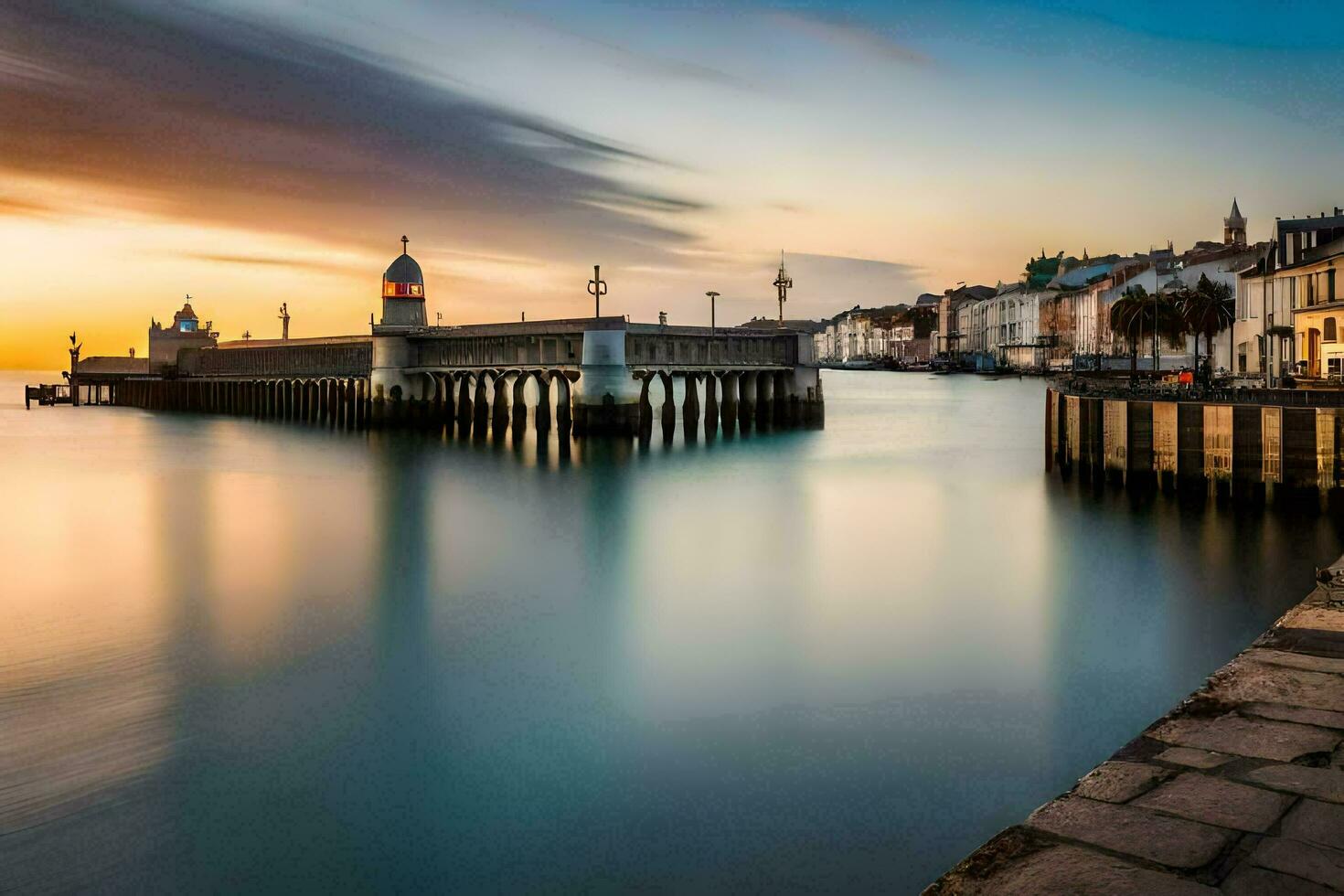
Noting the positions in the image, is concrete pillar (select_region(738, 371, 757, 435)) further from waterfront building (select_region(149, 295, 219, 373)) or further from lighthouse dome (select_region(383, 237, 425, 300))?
waterfront building (select_region(149, 295, 219, 373))

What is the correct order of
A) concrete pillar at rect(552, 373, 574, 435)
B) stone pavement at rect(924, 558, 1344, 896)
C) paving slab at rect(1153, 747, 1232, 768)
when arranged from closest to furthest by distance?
stone pavement at rect(924, 558, 1344, 896) → paving slab at rect(1153, 747, 1232, 768) → concrete pillar at rect(552, 373, 574, 435)

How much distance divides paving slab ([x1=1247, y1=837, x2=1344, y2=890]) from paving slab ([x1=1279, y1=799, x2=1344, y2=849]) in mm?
97

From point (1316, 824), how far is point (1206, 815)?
65 cm

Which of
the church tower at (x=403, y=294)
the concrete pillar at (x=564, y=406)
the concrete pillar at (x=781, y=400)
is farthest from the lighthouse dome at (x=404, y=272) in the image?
the concrete pillar at (x=781, y=400)

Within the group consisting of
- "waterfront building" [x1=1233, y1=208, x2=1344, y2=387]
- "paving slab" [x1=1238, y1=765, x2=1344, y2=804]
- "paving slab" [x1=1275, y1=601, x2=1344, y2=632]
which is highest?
"waterfront building" [x1=1233, y1=208, x2=1344, y2=387]

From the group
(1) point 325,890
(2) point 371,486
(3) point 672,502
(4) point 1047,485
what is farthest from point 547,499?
(1) point 325,890

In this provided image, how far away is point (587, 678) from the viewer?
15.5m

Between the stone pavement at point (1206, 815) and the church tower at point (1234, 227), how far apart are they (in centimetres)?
18332

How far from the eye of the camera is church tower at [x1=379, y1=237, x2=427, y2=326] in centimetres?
9319

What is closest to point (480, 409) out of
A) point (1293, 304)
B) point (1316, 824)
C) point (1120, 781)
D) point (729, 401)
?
point (729, 401)

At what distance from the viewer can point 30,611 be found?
20.5m

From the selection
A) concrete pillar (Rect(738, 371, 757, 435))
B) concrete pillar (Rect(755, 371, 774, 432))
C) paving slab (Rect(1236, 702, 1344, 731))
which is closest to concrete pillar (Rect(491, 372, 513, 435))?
concrete pillar (Rect(738, 371, 757, 435))

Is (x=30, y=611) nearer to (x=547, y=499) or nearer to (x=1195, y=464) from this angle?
(x=547, y=499)

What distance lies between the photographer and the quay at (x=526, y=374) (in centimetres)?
6488
